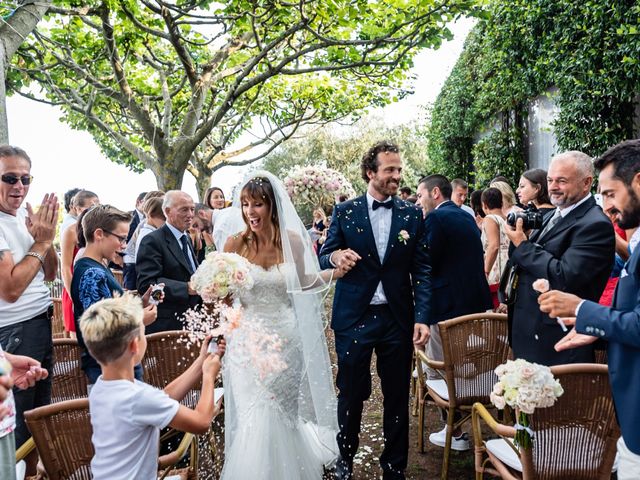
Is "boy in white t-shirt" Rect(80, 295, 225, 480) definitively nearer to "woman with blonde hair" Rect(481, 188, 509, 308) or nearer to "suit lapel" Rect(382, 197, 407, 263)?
"suit lapel" Rect(382, 197, 407, 263)

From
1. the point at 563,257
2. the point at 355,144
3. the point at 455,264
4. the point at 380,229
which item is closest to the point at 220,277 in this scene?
the point at 380,229

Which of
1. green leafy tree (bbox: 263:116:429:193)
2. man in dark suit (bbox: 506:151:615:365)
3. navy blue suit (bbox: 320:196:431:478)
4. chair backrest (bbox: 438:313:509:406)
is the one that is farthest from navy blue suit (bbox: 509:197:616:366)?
green leafy tree (bbox: 263:116:429:193)

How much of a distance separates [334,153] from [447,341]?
72.3ft

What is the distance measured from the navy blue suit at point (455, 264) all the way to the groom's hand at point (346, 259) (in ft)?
4.75

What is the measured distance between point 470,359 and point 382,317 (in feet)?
2.22

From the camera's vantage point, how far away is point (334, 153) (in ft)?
82.2

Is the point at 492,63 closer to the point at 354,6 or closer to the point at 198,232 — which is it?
the point at 354,6

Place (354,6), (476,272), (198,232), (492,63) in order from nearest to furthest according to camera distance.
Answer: (476,272)
(198,232)
(354,6)
(492,63)

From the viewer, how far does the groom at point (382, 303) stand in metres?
3.70

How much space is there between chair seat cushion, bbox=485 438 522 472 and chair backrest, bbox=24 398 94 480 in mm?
2075

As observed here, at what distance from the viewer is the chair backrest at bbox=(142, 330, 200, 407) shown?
351cm

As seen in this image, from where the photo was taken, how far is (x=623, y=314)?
2.01 meters

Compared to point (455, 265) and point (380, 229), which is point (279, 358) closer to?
point (380, 229)

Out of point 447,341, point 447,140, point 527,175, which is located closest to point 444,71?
point 447,140
